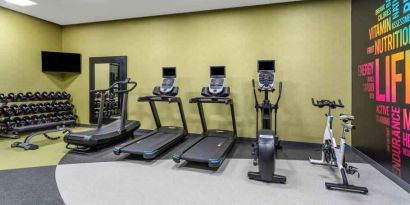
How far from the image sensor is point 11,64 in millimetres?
6098

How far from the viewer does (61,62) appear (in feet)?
22.9

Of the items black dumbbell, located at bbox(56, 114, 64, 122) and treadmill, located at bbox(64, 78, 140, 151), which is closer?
treadmill, located at bbox(64, 78, 140, 151)

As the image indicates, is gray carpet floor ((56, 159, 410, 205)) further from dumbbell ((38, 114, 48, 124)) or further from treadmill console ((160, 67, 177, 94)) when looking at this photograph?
dumbbell ((38, 114, 48, 124))

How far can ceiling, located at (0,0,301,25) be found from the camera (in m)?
5.29

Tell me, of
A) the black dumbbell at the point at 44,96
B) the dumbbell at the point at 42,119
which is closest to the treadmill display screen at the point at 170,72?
the dumbbell at the point at 42,119

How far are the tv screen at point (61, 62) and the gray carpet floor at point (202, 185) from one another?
14.5 feet

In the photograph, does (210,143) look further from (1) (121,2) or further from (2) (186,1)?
(1) (121,2)

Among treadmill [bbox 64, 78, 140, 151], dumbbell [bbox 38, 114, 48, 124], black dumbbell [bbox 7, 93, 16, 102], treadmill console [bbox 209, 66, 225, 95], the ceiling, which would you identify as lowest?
treadmill [bbox 64, 78, 140, 151]

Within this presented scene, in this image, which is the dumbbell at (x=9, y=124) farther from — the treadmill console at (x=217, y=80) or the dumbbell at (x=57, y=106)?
the treadmill console at (x=217, y=80)

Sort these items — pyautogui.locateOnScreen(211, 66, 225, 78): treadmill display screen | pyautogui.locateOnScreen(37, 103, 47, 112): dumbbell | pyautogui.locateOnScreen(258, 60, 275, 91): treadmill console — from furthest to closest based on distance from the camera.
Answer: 1. pyautogui.locateOnScreen(37, 103, 47, 112): dumbbell
2. pyautogui.locateOnScreen(211, 66, 225, 78): treadmill display screen
3. pyautogui.locateOnScreen(258, 60, 275, 91): treadmill console

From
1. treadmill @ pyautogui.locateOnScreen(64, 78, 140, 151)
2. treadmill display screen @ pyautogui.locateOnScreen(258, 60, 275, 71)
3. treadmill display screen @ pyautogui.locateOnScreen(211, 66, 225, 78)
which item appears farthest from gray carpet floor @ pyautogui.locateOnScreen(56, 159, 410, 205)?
treadmill display screen @ pyautogui.locateOnScreen(211, 66, 225, 78)

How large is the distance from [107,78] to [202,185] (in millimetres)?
5252

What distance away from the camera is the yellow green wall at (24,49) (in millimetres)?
5938

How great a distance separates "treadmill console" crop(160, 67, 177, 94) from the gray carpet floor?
6.66ft
